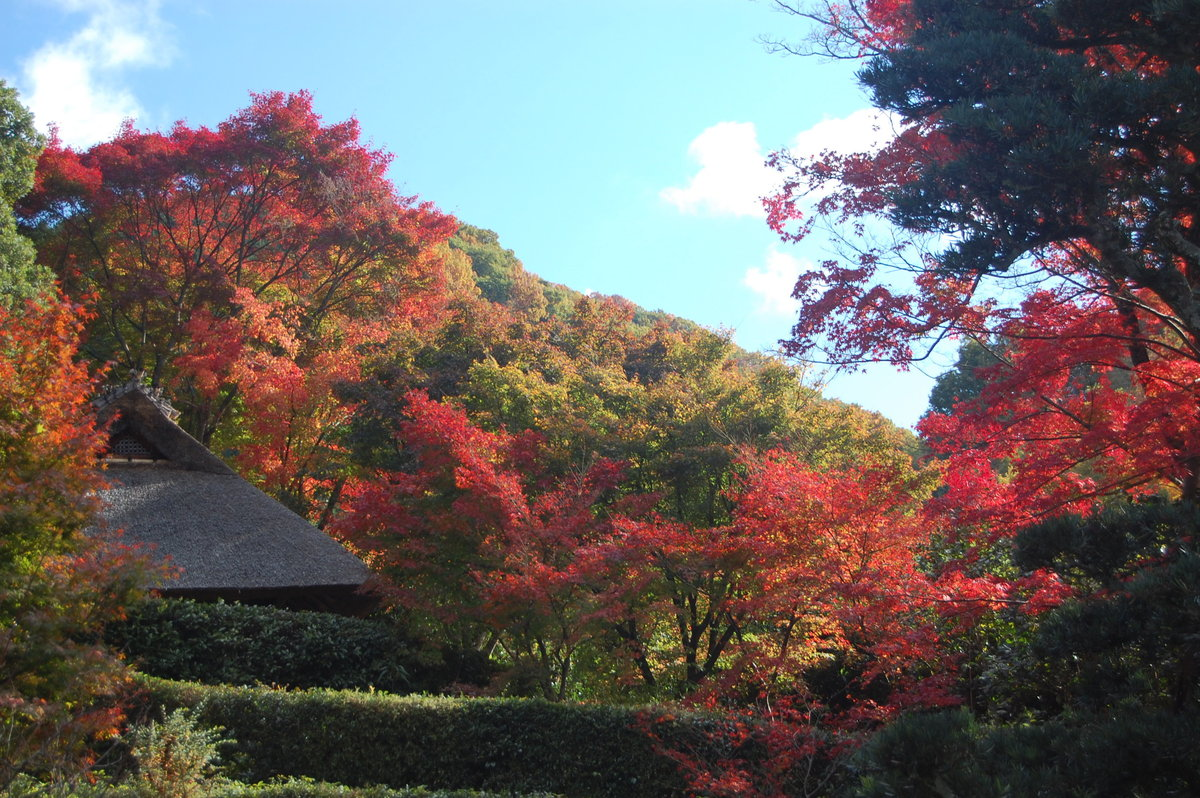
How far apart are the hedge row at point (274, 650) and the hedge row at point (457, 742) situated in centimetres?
195

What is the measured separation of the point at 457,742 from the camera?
7824mm

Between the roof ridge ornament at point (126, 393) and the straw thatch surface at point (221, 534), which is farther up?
the roof ridge ornament at point (126, 393)

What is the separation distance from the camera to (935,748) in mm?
4250

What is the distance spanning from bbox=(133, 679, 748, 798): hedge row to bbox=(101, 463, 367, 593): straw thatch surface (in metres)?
3.13

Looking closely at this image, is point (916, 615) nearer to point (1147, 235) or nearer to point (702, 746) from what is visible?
point (702, 746)

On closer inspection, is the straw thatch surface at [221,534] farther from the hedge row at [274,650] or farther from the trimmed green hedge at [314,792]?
the trimmed green hedge at [314,792]

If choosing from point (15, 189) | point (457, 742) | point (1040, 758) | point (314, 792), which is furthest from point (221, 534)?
point (1040, 758)

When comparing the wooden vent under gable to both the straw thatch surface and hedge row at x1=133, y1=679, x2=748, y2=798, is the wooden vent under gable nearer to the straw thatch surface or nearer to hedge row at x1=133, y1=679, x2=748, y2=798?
the straw thatch surface

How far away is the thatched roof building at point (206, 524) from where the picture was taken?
11.3 metres

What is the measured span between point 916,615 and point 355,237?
51.9 ft

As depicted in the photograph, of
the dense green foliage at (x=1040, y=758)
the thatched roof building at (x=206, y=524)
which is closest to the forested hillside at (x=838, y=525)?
the dense green foliage at (x=1040, y=758)

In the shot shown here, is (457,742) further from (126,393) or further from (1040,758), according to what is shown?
(126,393)

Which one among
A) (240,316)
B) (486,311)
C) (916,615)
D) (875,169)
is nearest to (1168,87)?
(875,169)

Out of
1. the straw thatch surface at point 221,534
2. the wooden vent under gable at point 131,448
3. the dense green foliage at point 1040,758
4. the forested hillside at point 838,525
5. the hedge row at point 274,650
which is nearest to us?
the dense green foliage at point 1040,758
